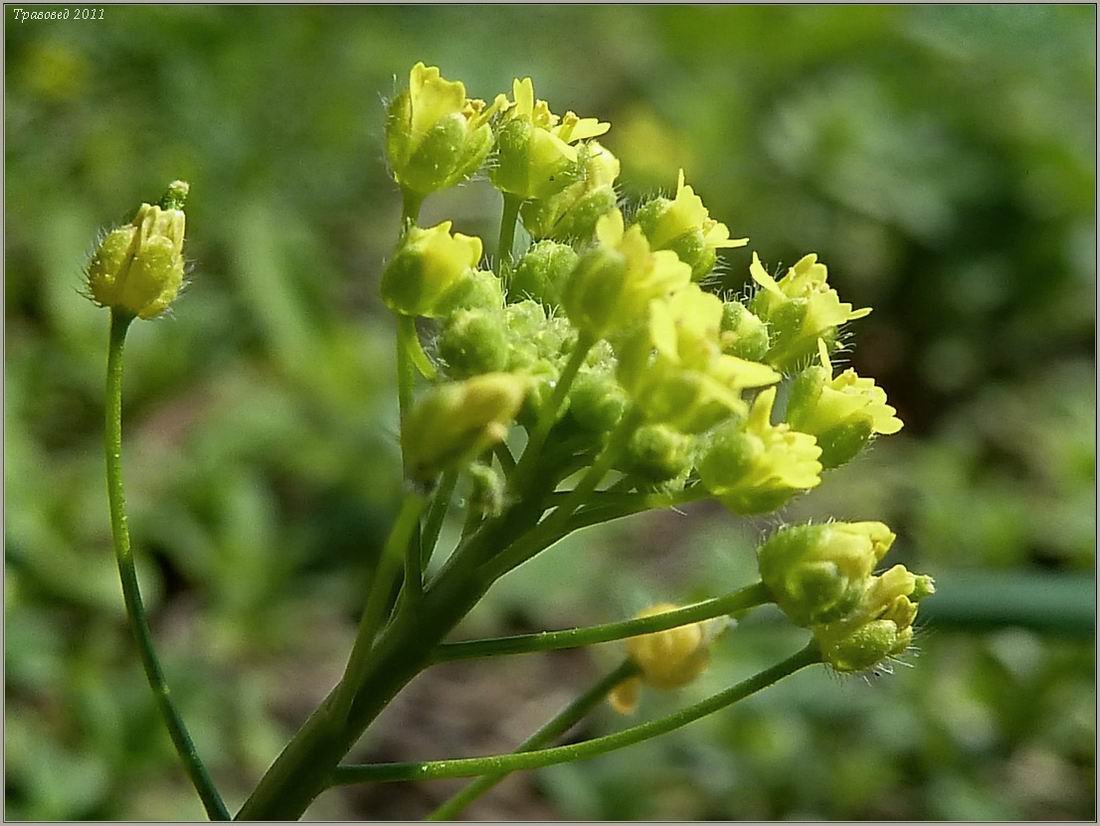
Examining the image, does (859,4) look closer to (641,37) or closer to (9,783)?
(641,37)

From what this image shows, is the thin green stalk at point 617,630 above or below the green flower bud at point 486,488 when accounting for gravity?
below

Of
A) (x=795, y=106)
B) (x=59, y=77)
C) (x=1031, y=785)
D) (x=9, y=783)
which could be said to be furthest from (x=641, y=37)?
(x=9, y=783)

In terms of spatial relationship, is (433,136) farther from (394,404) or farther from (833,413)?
(394,404)

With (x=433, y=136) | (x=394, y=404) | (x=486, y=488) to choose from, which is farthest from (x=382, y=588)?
(x=394, y=404)

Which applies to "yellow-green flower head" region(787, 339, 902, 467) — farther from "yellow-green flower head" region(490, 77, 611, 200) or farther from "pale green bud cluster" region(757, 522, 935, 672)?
"yellow-green flower head" region(490, 77, 611, 200)

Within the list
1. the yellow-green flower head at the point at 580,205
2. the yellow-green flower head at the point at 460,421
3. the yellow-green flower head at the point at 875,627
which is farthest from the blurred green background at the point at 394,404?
the yellow-green flower head at the point at 460,421

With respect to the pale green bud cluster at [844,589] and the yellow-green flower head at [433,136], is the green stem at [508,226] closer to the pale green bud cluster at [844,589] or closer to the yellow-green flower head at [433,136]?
the yellow-green flower head at [433,136]
